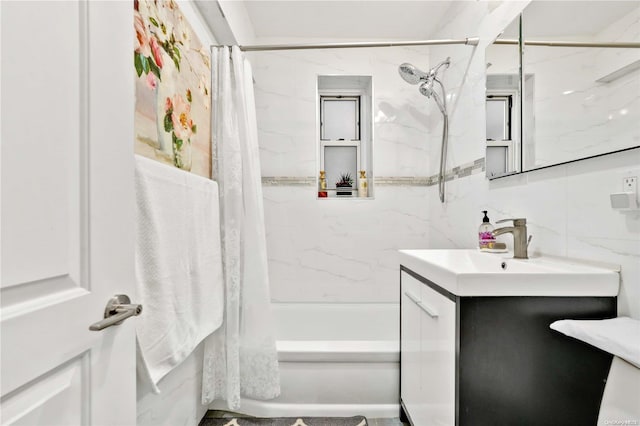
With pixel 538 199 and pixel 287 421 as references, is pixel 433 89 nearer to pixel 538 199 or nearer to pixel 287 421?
pixel 538 199

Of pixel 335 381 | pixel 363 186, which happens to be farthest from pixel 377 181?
pixel 335 381

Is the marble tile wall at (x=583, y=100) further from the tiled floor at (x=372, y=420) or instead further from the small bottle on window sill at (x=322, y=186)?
the small bottle on window sill at (x=322, y=186)

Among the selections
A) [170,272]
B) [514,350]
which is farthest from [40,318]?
[514,350]

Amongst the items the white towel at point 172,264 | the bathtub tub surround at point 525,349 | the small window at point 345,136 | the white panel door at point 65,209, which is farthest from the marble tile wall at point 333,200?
the white panel door at point 65,209

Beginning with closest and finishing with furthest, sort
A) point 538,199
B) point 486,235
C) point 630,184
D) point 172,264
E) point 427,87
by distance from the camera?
point 630,184 → point 172,264 → point 538,199 → point 486,235 → point 427,87

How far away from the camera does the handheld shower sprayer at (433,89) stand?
216 cm

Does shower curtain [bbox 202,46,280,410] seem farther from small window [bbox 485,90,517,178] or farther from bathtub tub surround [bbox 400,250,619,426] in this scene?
small window [bbox 485,90,517,178]

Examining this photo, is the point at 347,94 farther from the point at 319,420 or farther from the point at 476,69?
the point at 319,420

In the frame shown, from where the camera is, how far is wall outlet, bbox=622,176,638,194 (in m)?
0.92

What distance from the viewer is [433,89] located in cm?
235

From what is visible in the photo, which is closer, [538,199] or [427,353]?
[427,353]

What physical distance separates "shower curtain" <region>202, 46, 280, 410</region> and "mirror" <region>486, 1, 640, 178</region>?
1.29 metres

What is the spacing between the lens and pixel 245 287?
5.46ft

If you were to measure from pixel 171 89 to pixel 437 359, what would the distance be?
1.39 m
